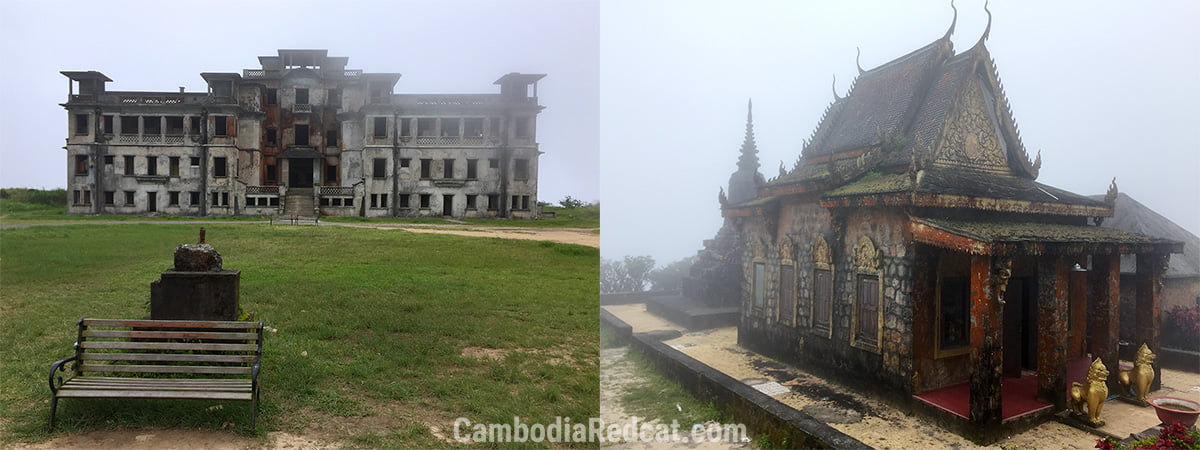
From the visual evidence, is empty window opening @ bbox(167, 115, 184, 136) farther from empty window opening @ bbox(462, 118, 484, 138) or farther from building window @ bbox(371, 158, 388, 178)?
empty window opening @ bbox(462, 118, 484, 138)

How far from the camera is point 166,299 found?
507 cm

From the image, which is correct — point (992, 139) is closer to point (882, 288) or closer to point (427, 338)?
point (882, 288)

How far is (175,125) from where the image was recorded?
8.27 meters

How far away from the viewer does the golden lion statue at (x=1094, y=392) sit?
4906mm

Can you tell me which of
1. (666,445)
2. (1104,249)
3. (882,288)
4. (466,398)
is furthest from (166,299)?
(1104,249)

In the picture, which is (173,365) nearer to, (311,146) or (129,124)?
(311,146)

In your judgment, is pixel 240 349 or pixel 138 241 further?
pixel 138 241

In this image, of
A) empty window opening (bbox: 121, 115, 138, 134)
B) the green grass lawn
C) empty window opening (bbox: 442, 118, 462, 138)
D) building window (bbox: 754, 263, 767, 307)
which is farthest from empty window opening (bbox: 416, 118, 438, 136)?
building window (bbox: 754, 263, 767, 307)

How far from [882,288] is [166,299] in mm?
6939

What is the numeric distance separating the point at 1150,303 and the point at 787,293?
3.63m

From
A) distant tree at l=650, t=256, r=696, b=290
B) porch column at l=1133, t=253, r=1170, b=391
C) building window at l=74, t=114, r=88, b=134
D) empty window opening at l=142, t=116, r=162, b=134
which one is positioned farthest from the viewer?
distant tree at l=650, t=256, r=696, b=290

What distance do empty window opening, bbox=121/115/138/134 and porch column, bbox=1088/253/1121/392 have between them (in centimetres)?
1180

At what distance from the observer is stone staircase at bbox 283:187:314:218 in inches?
320

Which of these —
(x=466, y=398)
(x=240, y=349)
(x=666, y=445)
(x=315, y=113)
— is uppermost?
(x=315, y=113)
